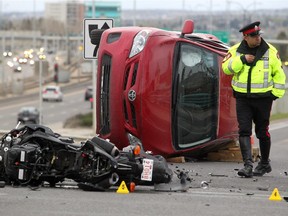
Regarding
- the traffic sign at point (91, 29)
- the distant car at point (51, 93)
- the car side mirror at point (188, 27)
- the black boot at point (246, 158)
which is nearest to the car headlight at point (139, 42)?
the car side mirror at point (188, 27)

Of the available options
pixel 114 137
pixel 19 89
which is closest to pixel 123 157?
pixel 114 137

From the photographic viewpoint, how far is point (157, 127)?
44.3 ft

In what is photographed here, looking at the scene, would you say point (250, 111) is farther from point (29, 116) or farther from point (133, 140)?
point (29, 116)

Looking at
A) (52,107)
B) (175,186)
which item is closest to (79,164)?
(175,186)

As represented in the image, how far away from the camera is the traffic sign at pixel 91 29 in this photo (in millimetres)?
18734

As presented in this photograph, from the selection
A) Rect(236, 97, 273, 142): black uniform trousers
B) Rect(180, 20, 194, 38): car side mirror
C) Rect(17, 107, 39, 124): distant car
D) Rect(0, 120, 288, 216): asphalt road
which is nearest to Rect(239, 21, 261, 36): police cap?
Rect(236, 97, 273, 142): black uniform trousers

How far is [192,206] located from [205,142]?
545cm

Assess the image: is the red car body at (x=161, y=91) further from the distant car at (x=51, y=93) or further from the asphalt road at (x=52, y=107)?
the distant car at (x=51, y=93)

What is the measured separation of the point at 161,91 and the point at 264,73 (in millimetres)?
2315

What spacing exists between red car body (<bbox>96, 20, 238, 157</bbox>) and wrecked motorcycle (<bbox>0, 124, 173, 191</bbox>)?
341 centimetres

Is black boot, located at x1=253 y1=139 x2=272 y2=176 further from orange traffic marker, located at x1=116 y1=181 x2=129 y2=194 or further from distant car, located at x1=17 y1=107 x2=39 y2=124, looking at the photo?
distant car, located at x1=17 y1=107 x2=39 y2=124

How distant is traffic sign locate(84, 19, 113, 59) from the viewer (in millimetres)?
18734

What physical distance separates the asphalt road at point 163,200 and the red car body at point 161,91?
79.3 inches

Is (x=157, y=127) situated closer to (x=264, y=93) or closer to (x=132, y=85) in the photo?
(x=132, y=85)
